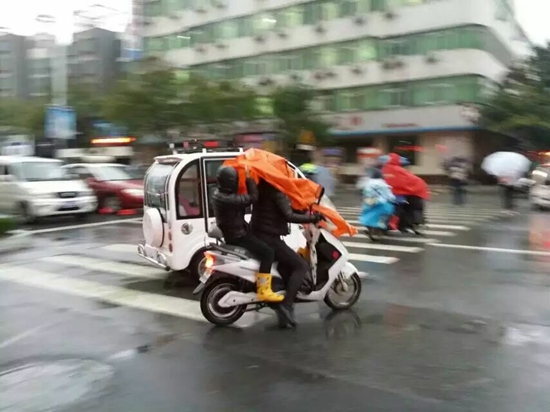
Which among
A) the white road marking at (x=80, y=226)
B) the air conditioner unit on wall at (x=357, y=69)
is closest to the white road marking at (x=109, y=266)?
the white road marking at (x=80, y=226)

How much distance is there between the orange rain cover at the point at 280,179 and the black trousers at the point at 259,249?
500mm

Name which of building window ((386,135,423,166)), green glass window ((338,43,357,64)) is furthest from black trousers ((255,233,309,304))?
green glass window ((338,43,357,64))

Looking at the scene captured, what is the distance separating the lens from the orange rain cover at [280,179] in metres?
6.22

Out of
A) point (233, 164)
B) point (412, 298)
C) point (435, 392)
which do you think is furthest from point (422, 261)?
point (435, 392)

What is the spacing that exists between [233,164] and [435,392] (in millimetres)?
2881

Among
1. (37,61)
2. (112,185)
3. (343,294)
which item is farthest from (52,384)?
(37,61)

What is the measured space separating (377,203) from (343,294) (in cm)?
544

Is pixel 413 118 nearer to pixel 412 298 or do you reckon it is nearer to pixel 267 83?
pixel 267 83

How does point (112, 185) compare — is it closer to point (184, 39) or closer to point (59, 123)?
point (59, 123)

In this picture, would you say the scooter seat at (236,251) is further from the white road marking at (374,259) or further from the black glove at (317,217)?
the white road marking at (374,259)

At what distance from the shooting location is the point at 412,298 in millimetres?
7766

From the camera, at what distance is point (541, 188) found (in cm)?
1888

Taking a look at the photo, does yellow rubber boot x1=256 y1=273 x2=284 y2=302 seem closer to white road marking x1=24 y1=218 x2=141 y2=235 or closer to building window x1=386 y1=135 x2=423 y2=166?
white road marking x1=24 y1=218 x2=141 y2=235

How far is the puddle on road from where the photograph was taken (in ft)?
15.1
